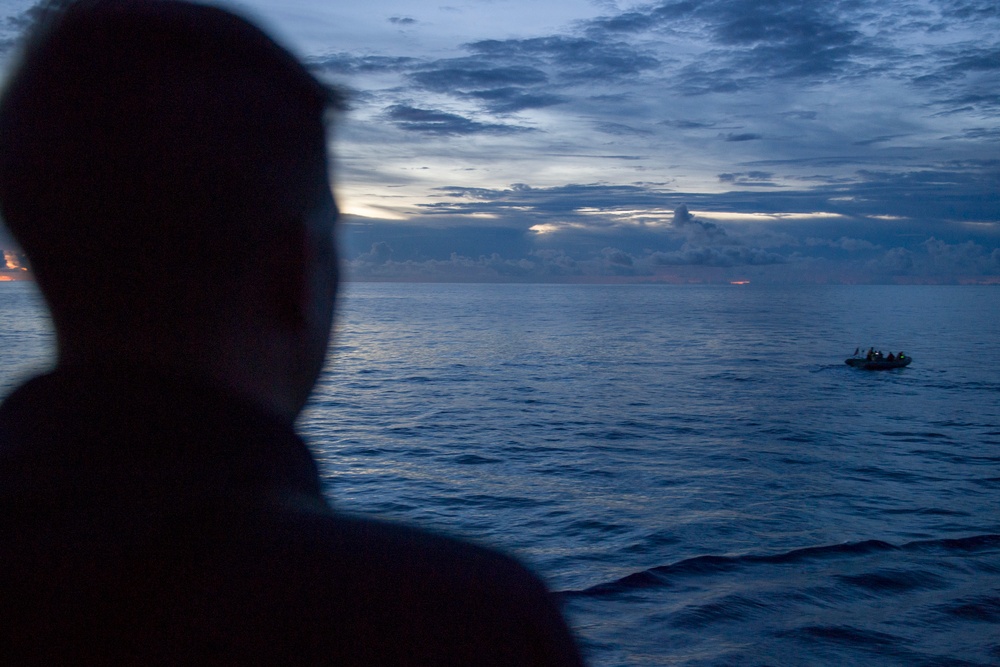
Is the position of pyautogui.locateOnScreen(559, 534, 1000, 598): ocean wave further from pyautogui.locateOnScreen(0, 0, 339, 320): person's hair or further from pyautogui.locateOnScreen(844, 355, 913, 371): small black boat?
pyautogui.locateOnScreen(844, 355, 913, 371): small black boat

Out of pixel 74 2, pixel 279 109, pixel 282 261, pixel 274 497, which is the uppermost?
pixel 74 2

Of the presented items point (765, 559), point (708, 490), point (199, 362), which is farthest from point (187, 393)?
point (708, 490)

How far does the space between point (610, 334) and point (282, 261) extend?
80413 millimetres

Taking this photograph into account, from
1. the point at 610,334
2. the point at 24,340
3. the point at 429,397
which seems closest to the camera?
the point at 429,397

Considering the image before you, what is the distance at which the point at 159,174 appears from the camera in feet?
3.07

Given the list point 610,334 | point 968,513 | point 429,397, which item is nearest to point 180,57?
point 968,513

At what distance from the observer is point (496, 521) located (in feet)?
58.5

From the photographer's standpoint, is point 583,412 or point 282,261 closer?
point 282,261

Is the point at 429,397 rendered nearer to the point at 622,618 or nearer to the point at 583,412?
the point at 583,412

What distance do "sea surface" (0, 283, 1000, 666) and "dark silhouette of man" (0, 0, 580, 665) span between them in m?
0.10

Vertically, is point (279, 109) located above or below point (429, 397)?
above

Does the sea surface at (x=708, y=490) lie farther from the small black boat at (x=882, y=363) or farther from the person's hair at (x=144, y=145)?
the small black boat at (x=882, y=363)

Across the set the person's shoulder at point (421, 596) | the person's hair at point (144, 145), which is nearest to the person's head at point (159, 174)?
the person's hair at point (144, 145)

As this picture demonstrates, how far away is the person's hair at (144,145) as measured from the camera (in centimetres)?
94
